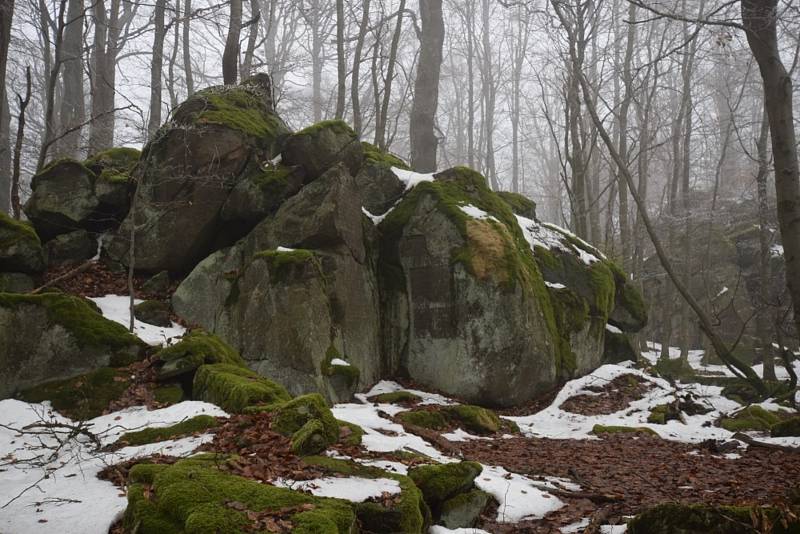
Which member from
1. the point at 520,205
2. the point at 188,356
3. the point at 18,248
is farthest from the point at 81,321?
the point at 520,205

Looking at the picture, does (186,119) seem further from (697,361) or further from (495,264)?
(697,361)

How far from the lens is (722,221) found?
1950 cm

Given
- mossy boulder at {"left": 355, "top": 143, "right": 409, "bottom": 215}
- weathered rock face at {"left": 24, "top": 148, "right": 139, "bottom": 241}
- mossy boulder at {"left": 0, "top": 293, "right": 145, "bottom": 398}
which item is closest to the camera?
mossy boulder at {"left": 0, "top": 293, "right": 145, "bottom": 398}

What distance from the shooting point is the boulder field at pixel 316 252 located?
8.90m

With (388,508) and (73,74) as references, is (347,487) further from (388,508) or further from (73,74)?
(73,74)

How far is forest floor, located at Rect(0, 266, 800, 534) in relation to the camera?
3764 mm

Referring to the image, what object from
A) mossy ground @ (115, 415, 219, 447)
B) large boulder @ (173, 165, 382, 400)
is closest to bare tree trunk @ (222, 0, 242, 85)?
large boulder @ (173, 165, 382, 400)

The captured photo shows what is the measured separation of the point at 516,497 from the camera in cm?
486

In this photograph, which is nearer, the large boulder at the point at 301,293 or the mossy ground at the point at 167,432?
the mossy ground at the point at 167,432

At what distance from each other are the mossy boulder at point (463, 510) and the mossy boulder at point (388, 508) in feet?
1.00

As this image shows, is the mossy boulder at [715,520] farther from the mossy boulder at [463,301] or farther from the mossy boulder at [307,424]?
the mossy boulder at [463,301]

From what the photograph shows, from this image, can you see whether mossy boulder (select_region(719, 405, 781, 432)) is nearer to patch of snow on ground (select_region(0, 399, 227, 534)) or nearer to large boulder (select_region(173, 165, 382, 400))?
large boulder (select_region(173, 165, 382, 400))

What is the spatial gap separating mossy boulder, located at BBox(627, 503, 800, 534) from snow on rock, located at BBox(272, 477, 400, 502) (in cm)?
170

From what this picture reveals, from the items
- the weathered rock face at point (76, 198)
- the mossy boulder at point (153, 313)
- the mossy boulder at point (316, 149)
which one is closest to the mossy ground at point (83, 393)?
the mossy boulder at point (153, 313)
